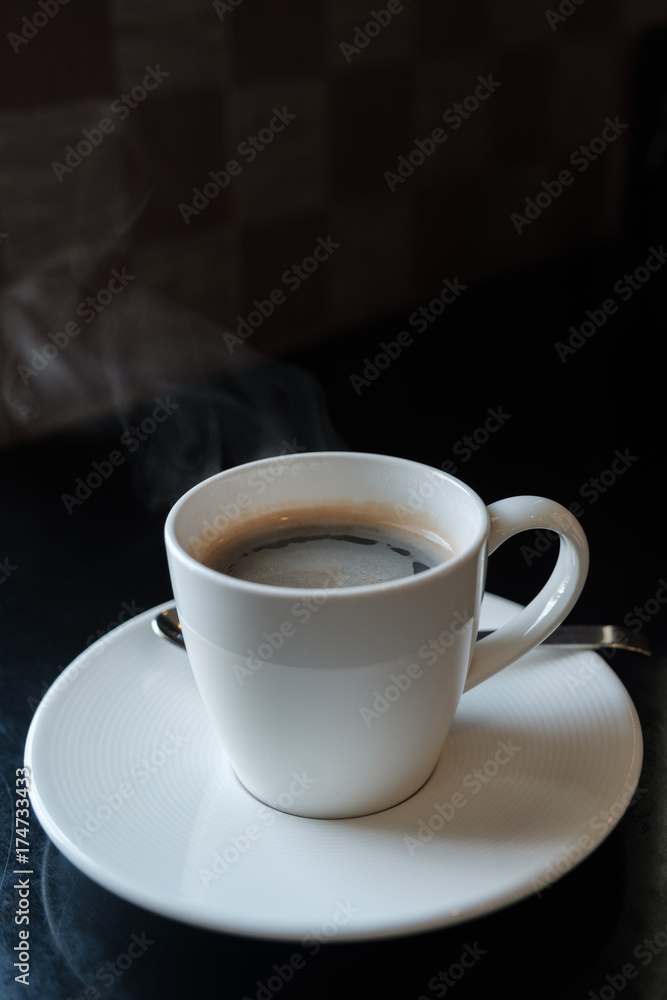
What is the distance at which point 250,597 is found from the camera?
457mm

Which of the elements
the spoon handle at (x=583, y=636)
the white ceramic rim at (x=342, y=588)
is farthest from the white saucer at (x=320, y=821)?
the white ceramic rim at (x=342, y=588)

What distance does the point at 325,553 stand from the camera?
613 mm

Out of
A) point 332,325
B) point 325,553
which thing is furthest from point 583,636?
point 332,325

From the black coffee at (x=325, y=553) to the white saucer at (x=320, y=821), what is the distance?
8 centimetres

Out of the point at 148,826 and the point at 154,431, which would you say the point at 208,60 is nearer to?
the point at 154,431

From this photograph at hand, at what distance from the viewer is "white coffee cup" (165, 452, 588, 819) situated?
46 centimetres

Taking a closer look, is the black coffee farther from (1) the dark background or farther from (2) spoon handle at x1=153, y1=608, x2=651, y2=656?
A: (1) the dark background

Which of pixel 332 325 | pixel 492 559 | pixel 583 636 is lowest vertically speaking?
pixel 332 325

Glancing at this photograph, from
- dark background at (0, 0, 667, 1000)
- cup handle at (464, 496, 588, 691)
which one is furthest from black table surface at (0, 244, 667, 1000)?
cup handle at (464, 496, 588, 691)

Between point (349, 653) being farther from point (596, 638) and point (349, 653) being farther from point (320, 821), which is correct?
point (596, 638)

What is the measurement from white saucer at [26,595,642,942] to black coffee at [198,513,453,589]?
0.08m

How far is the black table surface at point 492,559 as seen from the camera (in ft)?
1.49

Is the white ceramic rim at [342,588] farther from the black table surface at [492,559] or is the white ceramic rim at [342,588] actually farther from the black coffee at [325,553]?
the black table surface at [492,559]

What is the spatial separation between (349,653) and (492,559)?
1.33 feet
